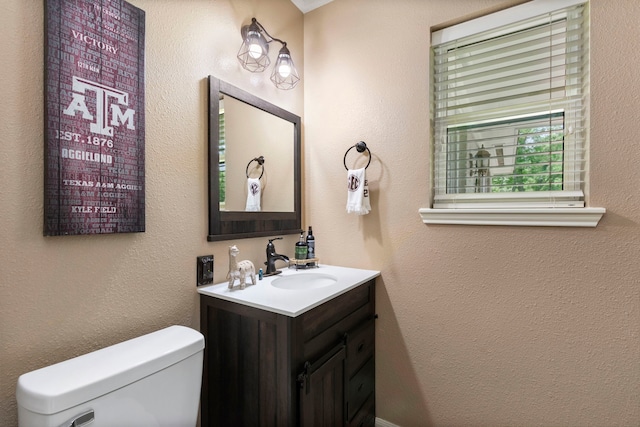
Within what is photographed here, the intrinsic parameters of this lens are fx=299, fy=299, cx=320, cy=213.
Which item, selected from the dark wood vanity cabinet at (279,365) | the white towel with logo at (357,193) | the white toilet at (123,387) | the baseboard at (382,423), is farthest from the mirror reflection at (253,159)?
the baseboard at (382,423)

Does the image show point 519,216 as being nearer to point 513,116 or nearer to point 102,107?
point 513,116

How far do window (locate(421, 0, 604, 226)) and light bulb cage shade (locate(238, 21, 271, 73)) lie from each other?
35.3 inches

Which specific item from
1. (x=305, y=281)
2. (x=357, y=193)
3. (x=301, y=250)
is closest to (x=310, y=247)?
(x=301, y=250)

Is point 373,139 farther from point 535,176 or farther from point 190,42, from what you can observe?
point 190,42

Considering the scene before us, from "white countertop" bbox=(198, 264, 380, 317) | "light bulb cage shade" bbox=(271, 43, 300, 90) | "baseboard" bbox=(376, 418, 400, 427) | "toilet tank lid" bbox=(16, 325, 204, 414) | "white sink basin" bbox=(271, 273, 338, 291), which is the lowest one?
"baseboard" bbox=(376, 418, 400, 427)

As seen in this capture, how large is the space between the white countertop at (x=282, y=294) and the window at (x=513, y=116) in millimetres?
531

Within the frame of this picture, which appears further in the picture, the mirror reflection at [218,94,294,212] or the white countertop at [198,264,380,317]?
the mirror reflection at [218,94,294,212]

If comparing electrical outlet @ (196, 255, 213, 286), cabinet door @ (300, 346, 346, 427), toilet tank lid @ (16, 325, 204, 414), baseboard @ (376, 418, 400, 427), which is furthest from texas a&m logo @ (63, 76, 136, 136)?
baseboard @ (376, 418, 400, 427)

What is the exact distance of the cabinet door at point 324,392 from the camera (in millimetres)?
1100

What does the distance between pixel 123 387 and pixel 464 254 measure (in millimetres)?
1421

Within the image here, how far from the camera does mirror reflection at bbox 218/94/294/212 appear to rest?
1.46m

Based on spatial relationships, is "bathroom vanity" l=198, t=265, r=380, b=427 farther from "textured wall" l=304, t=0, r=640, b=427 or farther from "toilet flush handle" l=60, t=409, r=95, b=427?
"toilet flush handle" l=60, t=409, r=95, b=427

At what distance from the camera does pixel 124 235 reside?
1093 mm

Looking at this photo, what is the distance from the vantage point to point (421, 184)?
1549mm
